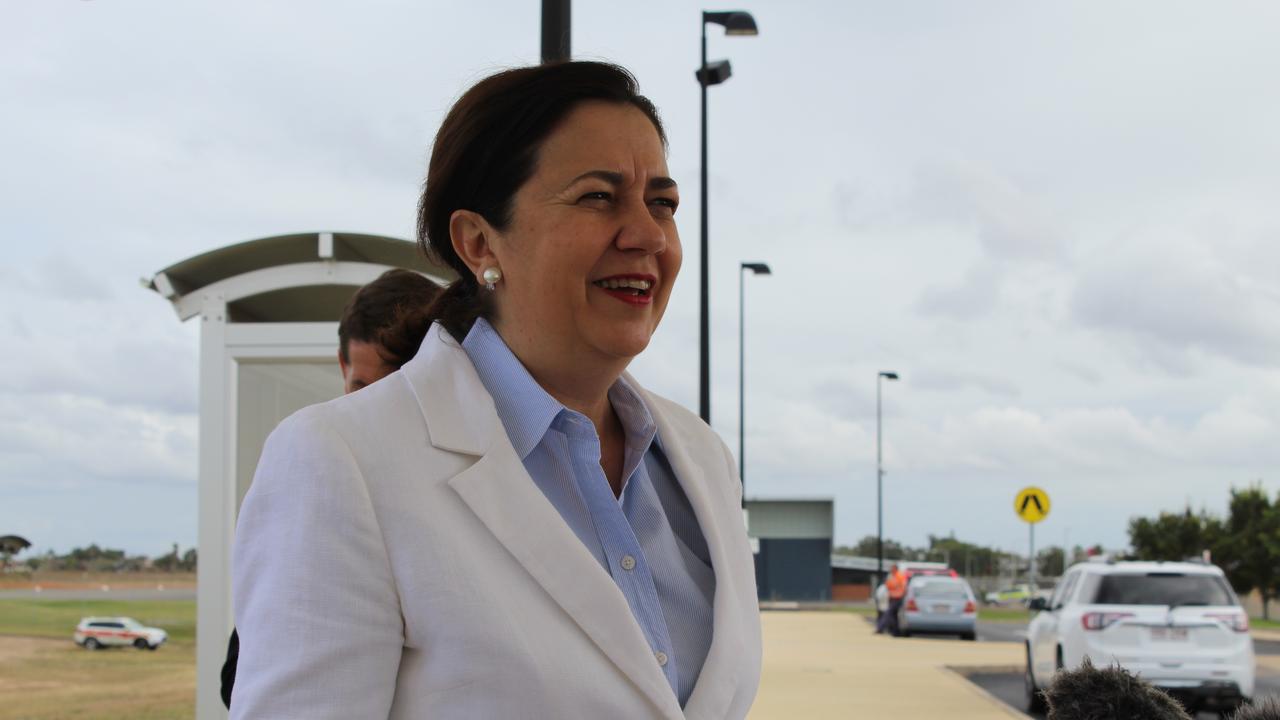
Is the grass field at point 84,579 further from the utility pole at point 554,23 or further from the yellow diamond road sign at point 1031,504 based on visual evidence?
the yellow diamond road sign at point 1031,504

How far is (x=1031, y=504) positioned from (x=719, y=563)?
78.8 ft

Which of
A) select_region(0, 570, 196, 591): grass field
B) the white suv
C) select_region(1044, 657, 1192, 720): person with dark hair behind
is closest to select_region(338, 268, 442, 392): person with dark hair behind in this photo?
select_region(1044, 657, 1192, 720): person with dark hair behind

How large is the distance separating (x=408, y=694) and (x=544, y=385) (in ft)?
1.79

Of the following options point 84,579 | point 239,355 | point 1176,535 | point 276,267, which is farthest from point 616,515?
point 1176,535

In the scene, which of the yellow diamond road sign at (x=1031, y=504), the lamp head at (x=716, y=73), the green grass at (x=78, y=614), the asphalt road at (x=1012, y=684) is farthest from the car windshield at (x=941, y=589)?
the green grass at (x=78, y=614)

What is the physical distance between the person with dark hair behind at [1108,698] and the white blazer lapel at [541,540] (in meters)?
0.48

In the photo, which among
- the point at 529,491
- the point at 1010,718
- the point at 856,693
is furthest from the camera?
the point at 856,693

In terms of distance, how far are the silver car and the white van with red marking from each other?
2026cm

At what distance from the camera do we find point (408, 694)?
1706 mm

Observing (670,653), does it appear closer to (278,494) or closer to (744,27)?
(278,494)

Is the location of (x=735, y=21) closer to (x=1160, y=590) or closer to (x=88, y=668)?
(x=1160, y=590)

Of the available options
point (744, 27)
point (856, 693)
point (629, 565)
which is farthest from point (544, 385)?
point (744, 27)

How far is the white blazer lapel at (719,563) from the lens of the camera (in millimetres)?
1965

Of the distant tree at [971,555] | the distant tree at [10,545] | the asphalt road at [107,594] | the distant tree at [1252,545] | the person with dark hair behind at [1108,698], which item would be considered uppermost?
the person with dark hair behind at [1108,698]
